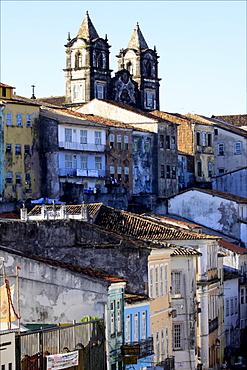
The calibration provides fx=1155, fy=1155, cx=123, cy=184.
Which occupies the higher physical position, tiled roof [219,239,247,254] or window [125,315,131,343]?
tiled roof [219,239,247,254]

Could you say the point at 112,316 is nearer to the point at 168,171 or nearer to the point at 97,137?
the point at 97,137

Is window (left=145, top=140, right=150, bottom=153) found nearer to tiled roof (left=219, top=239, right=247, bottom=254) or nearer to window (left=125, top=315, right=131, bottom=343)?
tiled roof (left=219, top=239, right=247, bottom=254)

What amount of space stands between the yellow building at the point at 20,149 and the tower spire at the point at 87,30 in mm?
32577

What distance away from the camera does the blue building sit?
48.5 m

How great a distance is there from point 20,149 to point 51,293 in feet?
175

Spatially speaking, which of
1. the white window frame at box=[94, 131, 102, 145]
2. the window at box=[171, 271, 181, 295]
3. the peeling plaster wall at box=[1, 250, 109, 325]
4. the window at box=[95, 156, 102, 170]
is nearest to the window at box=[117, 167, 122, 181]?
the window at box=[95, 156, 102, 170]

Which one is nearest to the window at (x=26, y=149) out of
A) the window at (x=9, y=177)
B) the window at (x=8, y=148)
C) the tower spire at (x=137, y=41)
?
the window at (x=8, y=148)

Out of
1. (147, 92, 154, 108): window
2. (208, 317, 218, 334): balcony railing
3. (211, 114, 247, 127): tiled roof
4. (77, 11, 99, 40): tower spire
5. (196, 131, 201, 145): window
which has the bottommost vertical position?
(208, 317, 218, 334): balcony railing

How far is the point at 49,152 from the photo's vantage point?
100750mm

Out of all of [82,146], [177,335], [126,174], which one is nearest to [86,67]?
[126,174]

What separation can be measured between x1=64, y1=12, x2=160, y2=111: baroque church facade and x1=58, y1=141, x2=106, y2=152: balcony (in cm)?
2206

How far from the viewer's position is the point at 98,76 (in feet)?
433

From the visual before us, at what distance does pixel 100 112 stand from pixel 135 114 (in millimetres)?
3760

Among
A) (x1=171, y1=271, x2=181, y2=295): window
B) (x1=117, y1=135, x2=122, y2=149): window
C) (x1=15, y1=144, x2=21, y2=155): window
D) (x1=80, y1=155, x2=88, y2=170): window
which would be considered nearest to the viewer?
(x1=171, y1=271, x2=181, y2=295): window
